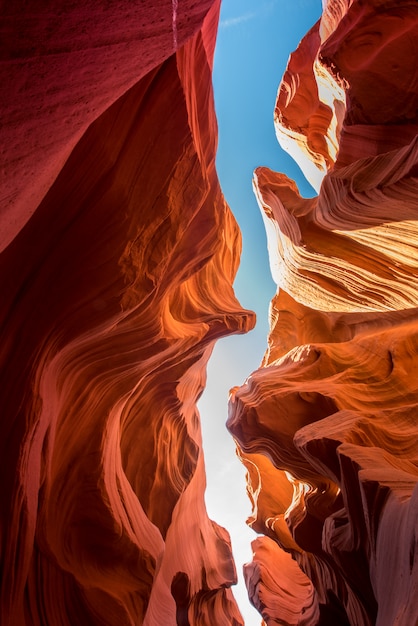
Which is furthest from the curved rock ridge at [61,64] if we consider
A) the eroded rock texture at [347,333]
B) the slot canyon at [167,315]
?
the eroded rock texture at [347,333]

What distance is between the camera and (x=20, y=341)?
4129mm

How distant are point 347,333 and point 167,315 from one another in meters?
4.42

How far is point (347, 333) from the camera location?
8648mm

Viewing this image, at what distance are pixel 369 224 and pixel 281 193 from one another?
2865 millimetres

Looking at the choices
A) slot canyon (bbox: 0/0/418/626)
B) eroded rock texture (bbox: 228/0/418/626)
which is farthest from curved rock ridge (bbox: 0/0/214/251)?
eroded rock texture (bbox: 228/0/418/626)

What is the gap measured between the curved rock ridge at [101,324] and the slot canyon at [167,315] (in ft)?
0.07

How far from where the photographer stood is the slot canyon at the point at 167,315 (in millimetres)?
2256

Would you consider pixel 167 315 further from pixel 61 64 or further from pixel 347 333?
pixel 61 64

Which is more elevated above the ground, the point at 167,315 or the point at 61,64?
the point at 167,315

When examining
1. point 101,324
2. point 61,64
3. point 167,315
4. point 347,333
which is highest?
point 167,315

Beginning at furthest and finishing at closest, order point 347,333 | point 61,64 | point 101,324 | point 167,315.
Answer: point 347,333 → point 167,315 → point 101,324 → point 61,64

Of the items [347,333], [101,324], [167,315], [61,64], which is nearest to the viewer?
[61,64]

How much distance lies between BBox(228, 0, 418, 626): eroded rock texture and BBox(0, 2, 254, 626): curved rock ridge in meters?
1.90

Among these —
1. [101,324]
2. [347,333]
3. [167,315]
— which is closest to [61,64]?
[101,324]
